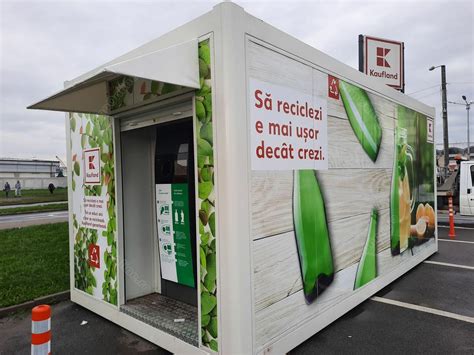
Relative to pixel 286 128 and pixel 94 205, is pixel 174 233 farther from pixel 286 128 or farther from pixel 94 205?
pixel 286 128

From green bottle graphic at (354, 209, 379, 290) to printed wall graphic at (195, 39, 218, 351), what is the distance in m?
2.32

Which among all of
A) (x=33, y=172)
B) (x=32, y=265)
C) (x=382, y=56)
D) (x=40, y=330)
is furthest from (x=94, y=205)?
(x=33, y=172)

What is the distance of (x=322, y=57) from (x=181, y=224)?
261cm

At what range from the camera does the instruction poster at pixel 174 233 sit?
14.1 feet

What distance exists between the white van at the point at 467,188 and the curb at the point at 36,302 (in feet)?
37.2

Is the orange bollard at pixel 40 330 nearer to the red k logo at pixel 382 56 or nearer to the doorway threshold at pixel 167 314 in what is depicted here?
the doorway threshold at pixel 167 314

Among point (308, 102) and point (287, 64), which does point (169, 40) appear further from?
point (308, 102)

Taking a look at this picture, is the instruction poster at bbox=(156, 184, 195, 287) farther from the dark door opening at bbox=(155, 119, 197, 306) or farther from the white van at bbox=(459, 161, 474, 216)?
the white van at bbox=(459, 161, 474, 216)

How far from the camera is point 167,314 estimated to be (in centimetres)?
402

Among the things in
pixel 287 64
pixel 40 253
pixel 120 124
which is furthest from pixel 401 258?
pixel 40 253

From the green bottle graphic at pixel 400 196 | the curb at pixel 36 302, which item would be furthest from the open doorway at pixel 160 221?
the green bottle graphic at pixel 400 196

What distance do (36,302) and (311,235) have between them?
3.98m

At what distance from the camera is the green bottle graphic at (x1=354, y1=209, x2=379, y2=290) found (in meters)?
4.71

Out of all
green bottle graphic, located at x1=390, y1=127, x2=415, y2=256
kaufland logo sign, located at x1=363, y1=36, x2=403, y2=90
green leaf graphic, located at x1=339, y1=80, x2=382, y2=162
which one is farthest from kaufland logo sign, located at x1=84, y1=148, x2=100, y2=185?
kaufland logo sign, located at x1=363, y1=36, x2=403, y2=90
